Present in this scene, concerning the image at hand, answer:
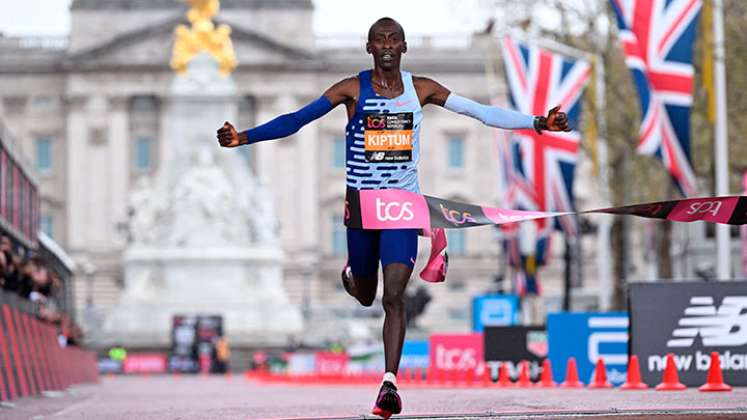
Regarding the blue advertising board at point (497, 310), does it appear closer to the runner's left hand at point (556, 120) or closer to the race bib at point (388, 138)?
the race bib at point (388, 138)


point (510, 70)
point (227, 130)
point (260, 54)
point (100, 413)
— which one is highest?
point (260, 54)

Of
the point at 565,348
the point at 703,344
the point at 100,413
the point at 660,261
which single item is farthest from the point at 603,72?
the point at 100,413

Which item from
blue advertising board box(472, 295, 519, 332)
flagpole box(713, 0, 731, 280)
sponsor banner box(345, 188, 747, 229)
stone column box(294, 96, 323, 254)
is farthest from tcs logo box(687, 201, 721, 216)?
stone column box(294, 96, 323, 254)

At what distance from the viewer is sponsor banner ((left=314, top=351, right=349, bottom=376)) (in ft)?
168

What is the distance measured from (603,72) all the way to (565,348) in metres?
22.1

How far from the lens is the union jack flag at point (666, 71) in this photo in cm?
2820

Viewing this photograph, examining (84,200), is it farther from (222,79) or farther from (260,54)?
(222,79)

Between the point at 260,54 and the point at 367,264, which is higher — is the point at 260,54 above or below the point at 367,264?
above

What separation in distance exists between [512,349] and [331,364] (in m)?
25.2

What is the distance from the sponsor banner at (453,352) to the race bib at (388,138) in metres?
21.3

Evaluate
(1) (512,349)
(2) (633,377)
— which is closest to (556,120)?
(2) (633,377)

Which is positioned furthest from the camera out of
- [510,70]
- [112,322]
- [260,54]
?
[260,54]

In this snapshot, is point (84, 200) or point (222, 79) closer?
point (222, 79)

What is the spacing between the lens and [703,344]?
733 inches
